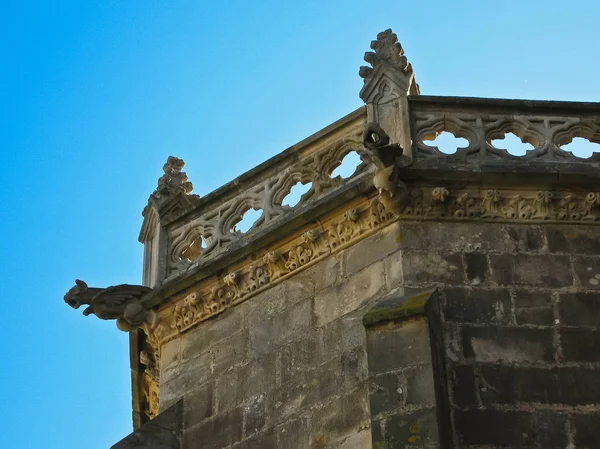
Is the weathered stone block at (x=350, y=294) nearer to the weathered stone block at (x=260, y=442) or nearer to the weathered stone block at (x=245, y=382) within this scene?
the weathered stone block at (x=245, y=382)

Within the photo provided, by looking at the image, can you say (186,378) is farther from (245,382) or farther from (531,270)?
(531,270)

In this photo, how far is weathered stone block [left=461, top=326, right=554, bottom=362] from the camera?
10.2 meters

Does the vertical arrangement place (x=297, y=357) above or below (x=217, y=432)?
above

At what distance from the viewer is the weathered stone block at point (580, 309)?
10.4 meters

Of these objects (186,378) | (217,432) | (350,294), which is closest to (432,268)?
(350,294)

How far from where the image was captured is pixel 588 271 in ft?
35.4

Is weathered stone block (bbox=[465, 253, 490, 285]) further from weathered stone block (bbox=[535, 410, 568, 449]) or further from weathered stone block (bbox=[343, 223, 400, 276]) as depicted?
weathered stone block (bbox=[535, 410, 568, 449])

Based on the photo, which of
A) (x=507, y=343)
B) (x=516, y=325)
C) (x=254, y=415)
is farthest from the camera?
(x=254, y=415)

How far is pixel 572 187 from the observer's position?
36.7 ft

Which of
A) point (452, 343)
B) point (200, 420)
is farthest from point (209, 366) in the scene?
point (452, 343)

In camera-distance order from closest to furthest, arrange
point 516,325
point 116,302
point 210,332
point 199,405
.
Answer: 1. point 516,325
2. point 199,405
3. point 210,332
4. point 116,302

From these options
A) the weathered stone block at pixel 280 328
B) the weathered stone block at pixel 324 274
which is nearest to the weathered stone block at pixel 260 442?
the weathered stone block at pixel 280 328

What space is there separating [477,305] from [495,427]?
1.08m

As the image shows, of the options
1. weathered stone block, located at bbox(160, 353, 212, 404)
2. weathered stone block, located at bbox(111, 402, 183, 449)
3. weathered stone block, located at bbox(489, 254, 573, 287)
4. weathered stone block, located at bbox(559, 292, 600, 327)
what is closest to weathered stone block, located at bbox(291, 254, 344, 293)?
weathered stone block, located at bbox(160, 353, 212, 404)
